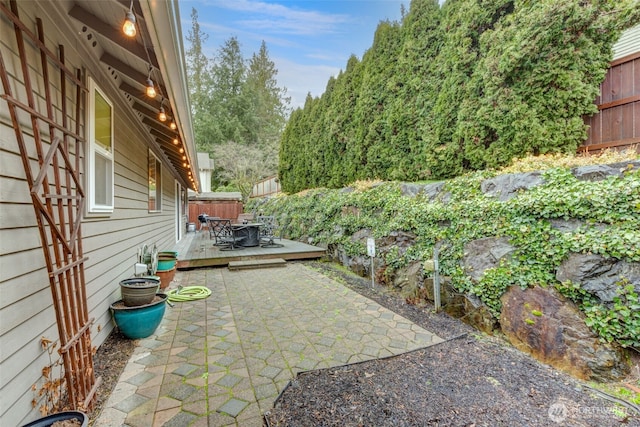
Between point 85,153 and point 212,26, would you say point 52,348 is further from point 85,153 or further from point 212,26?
point 212,26

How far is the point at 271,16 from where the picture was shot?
11.6 metres

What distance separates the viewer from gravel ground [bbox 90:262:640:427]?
188cm

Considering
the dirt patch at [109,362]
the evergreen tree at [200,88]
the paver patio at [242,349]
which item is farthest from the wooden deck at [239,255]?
the evergreen tree at [200,88]

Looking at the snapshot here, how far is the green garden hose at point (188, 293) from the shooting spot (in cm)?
433

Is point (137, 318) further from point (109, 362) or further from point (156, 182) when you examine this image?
point (156, 182)

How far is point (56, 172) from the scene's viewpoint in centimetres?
182

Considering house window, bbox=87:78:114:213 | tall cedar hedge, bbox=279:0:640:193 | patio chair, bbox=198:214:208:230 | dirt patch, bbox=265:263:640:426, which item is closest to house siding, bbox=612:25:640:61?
tall cedar hedge, bbox=279:0:640:193

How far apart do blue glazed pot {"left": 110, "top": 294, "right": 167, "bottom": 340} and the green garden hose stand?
1.21 metres

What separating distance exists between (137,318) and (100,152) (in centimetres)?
169

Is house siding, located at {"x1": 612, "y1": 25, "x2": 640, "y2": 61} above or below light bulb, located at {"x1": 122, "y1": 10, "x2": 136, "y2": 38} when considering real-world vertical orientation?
above

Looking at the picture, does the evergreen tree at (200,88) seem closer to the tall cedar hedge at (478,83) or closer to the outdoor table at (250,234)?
the outdoor table at (250,234)

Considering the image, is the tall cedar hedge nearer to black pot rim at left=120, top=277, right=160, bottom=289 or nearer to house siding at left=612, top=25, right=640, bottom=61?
house siding at left=612, top=25, right=640, bottom=61

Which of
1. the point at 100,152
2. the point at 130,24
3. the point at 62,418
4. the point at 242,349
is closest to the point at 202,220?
the point at 100,152

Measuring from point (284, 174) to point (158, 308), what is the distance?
1079 cm
